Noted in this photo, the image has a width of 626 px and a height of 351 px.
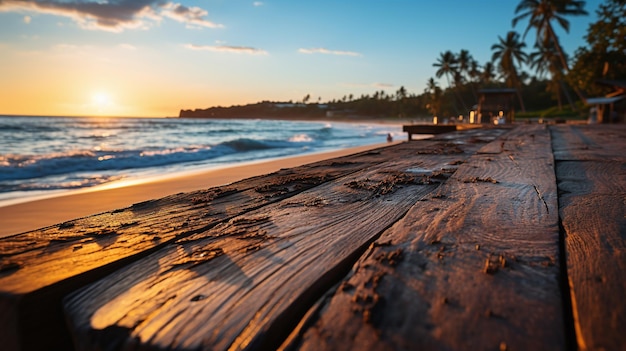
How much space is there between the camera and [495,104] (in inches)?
1035

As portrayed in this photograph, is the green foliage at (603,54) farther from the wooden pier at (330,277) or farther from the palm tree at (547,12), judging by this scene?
the wooden pier at (330,277)

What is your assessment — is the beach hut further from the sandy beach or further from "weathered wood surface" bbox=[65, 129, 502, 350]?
"weathered wood surface" bbox=[65, 129, 502, 350]

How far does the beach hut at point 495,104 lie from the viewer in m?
24.4

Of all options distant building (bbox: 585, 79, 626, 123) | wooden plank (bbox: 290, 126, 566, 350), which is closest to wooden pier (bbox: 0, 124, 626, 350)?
wooden plank (bbox: 290, 126, 566, 350)

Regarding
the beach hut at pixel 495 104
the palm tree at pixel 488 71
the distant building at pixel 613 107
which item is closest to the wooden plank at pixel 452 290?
the distant building at pixel 613 107

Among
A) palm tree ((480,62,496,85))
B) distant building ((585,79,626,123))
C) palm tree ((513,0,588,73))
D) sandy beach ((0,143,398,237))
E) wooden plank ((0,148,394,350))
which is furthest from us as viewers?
palm tree ((480,62,496,85))

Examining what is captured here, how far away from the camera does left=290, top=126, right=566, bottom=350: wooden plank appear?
57 centimetres

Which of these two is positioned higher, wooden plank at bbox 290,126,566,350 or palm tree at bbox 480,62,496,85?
palm tree at bbox 480,62,496,85

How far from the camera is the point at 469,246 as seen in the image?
914 mm

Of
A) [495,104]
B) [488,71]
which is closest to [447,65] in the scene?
[488,71]

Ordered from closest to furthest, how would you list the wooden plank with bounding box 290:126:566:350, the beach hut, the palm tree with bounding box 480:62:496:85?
the wooden plank with bounding box 290:126:566:350, the beach hut, the palm tree with bounding box 480:62:496:85

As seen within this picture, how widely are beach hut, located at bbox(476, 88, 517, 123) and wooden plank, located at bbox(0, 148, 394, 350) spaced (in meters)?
25.4

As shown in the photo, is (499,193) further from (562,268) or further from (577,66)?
(577,66)

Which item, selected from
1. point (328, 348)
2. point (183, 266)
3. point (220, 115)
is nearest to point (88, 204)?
point (183, 266)
